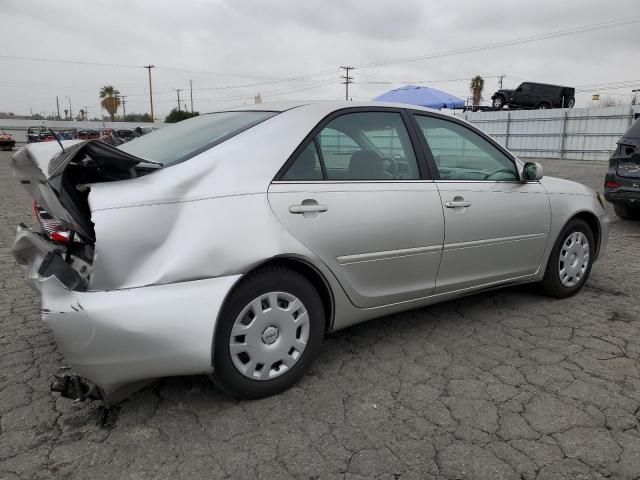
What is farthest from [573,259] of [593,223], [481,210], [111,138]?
[111,138]

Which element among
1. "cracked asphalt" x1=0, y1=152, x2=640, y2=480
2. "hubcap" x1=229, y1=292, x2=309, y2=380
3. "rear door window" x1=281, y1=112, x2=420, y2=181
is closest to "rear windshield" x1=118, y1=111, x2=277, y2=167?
"rear door window" x1=281, y1=112, x2=420, y2=181

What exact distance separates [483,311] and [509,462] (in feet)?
6.17

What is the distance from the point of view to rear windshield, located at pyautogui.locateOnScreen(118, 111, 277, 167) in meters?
2.54

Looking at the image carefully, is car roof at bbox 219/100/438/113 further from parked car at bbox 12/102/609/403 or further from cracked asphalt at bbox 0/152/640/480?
cracked asphalt at bbox 0/152/640/480

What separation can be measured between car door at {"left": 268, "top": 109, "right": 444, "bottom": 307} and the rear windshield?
38cm

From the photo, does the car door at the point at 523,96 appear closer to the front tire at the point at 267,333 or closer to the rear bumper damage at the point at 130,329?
the front tire at the point at 267,333

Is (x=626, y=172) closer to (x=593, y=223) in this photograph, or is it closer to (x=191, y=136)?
(x=593, y=223)

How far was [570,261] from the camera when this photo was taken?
4078mm

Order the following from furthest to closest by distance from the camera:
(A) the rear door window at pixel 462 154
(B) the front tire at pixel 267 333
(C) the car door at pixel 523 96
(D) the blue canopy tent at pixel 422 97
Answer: (C) the car door at pixel 523 96 < (D) the blue canopy tent at pixel 422 97 < (A) the rear door window at pixel 462 154 < (B) the front tire at pixel 267 333

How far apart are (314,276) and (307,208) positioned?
38 cm

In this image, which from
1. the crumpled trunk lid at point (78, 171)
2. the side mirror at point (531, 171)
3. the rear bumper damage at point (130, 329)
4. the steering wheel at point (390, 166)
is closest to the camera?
the rear bumper damage at point (130, 329)

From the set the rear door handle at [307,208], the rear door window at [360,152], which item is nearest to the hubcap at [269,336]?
the rear door handle at [307,208]

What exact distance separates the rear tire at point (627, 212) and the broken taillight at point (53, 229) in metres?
7.76

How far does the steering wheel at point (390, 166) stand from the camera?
9.89 ft
